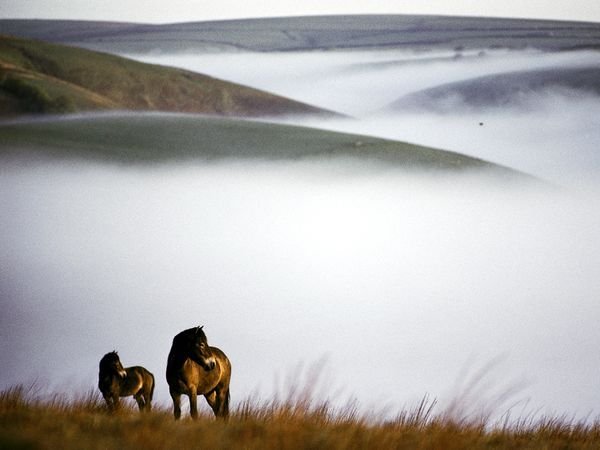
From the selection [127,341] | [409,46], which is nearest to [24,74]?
[127,341]

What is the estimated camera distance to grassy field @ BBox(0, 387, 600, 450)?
2.88 meters

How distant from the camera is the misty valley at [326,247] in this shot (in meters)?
3.54

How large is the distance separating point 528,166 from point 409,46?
0.63 metres

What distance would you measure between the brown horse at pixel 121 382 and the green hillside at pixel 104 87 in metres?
1.04

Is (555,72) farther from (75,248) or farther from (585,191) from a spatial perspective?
(75,248)

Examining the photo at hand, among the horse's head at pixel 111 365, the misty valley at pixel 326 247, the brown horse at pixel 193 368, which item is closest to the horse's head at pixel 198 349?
the brown horse at pixel 193 368

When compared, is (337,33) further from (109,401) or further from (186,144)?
(109,401)

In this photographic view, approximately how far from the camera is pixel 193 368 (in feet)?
9.68

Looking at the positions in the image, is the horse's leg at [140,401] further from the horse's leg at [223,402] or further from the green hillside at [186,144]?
the green hillside at [186,144]

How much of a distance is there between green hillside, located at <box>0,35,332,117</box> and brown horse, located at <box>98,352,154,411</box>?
1.04m

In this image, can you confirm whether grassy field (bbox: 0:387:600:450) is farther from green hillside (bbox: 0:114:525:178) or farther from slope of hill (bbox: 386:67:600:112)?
slope of hill (bbox: 386:67:600:112)

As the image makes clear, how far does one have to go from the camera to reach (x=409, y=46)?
150 inches

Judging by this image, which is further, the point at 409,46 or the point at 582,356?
the point at 409,46

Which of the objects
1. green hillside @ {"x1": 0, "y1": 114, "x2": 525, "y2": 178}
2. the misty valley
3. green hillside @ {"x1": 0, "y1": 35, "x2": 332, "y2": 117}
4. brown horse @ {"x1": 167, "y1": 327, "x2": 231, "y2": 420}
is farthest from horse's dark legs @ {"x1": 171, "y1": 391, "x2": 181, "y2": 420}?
green hillside @ {"x1": 0, "y1": 35, "x2": 332, "y2": 117}
